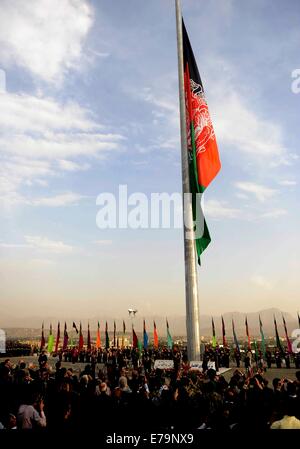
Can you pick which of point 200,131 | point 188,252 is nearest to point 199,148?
point 200,131

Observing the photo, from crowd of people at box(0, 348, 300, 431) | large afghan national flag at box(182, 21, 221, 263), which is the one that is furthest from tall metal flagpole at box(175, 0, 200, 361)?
crowd of people at box(0, 348, 300, 431)

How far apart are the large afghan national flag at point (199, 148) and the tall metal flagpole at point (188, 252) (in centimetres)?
22

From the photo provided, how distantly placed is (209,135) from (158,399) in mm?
10682

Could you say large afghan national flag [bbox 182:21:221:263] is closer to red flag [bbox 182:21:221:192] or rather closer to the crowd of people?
red flag [bbox 182:21:221:192]

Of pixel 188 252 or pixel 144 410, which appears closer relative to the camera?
pixel 144 410

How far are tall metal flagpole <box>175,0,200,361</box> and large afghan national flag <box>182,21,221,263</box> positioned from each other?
0.74 feet

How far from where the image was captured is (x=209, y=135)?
16.0 metres

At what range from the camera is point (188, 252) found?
50.2 ft

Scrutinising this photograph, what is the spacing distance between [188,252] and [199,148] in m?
4.30

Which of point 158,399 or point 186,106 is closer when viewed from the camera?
point 158,399

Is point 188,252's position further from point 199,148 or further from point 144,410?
point 144,410

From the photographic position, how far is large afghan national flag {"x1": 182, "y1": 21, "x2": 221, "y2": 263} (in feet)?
50.6
